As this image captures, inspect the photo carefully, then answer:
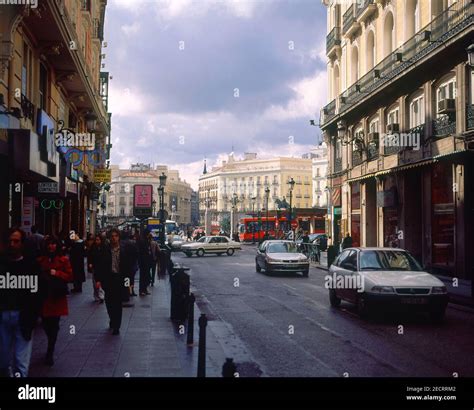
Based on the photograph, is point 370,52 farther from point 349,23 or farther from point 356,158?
point 356,158

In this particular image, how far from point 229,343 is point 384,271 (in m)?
4.35

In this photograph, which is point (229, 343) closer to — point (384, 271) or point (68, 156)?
point (384, 271)

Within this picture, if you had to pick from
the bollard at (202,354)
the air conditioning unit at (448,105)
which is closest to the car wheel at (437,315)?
the bollard at (202,354)

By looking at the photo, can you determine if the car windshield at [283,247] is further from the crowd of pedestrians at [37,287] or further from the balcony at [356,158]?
the crowd of pedestrians at [37,287]

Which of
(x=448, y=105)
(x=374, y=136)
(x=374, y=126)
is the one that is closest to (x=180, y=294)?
(x=448, y=105)

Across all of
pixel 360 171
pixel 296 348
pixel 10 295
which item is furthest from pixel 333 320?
pixel 360 171

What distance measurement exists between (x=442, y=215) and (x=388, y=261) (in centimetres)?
1109

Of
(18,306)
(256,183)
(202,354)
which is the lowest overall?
(202,354)

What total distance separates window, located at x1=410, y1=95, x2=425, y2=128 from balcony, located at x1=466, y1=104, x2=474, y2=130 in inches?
161

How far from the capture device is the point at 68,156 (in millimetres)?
20359

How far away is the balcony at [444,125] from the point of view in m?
22.0
